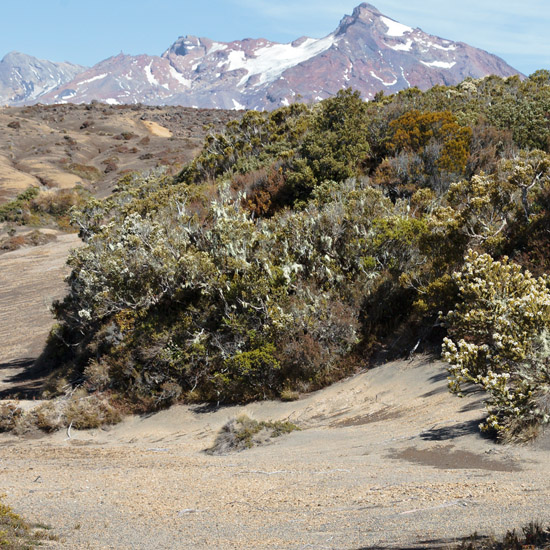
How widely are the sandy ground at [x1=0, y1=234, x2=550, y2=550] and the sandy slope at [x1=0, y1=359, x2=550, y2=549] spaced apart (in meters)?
0.02

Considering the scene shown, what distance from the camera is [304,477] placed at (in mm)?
7160

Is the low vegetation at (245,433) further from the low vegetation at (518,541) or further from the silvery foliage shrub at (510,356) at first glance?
the low vegetation at (518,541)

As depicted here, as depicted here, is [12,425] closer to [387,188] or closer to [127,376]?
[127,376]

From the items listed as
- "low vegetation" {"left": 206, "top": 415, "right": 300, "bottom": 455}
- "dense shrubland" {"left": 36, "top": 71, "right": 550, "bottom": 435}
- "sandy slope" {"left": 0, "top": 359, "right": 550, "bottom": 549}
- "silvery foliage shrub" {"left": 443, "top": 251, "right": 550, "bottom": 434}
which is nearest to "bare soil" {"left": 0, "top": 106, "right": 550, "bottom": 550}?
"sandy slope" {"left": 0, "top": 359, "right": 550, "bottom": 549}

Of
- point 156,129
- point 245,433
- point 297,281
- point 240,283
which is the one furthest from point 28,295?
point 156,129

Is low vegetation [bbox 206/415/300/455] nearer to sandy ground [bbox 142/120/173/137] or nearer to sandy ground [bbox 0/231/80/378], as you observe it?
sandy ground [bbox 0/231/80/378]

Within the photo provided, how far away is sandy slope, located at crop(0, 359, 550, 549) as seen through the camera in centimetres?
539

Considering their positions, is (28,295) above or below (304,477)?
above

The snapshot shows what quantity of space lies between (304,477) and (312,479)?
170 millimetres

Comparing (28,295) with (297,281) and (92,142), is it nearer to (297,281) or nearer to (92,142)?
(297,281)

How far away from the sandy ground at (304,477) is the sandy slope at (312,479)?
2 centimetres

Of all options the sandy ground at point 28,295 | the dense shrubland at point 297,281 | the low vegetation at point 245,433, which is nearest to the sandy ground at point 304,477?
the low vegetation at point 245,433

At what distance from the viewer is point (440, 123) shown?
18.0m

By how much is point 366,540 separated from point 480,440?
285 centimetres
